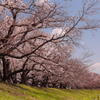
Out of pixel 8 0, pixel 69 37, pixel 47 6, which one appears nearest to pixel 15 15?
pixel 8 0

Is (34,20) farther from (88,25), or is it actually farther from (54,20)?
(88,25)

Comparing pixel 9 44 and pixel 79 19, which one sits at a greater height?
pixel 79 19

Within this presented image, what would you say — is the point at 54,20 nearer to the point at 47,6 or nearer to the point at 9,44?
the point at 47,6

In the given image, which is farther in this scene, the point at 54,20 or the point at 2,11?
the point at 54,20

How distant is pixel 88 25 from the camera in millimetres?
10430

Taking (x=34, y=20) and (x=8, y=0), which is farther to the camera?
(x=34, y=20)

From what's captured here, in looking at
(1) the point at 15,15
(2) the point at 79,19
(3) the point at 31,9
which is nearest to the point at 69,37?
(2) the point at 79,19

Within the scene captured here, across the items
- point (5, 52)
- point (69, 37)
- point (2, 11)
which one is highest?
point (2, 11)

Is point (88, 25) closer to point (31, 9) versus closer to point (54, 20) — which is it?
point (54, 20)

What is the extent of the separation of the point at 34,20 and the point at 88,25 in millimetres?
3667

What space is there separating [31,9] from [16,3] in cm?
107

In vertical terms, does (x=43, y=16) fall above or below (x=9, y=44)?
above

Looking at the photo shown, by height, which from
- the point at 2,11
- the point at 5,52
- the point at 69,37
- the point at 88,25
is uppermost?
the point at 2,11

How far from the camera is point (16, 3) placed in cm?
1008
